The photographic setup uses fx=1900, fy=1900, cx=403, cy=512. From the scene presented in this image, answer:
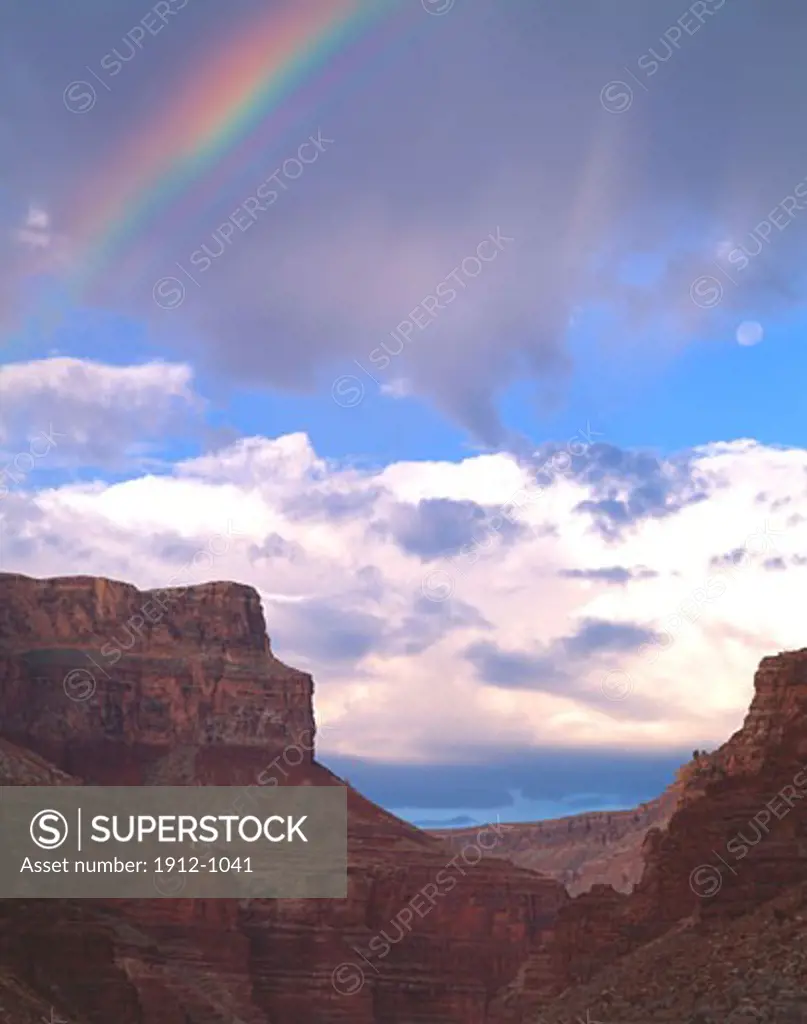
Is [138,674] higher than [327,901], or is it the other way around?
[138,674]

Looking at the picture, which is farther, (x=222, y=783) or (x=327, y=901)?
(x=222, y=783)

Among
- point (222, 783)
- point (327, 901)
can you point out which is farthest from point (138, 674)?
point (327, 901)

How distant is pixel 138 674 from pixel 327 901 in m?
37.7

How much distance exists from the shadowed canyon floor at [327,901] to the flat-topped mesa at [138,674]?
22 centimetres

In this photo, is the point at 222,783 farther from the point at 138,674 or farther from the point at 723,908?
the point at 723,908

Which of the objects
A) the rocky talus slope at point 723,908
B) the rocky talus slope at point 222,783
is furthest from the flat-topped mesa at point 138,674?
the rocky talus slope at point 723,908

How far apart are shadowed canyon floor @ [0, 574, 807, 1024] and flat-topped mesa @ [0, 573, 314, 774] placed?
0.22 metres

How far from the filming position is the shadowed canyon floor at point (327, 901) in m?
74.7

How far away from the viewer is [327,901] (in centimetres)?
15700

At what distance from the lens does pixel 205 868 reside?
150625 mm

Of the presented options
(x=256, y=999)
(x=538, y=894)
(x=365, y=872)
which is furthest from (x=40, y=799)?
(x=538, y=894)

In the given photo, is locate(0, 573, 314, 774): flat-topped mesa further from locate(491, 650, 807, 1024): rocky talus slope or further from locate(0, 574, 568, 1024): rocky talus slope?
locate(491, 650, 807, 1024): rocky talus slope

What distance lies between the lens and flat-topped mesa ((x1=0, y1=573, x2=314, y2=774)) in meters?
178

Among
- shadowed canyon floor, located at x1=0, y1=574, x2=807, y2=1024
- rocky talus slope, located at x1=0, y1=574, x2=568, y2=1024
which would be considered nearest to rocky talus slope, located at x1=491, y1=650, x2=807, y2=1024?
shadowed canyon floor, located at x1=0, y1=574, x2=807, y2=1024
